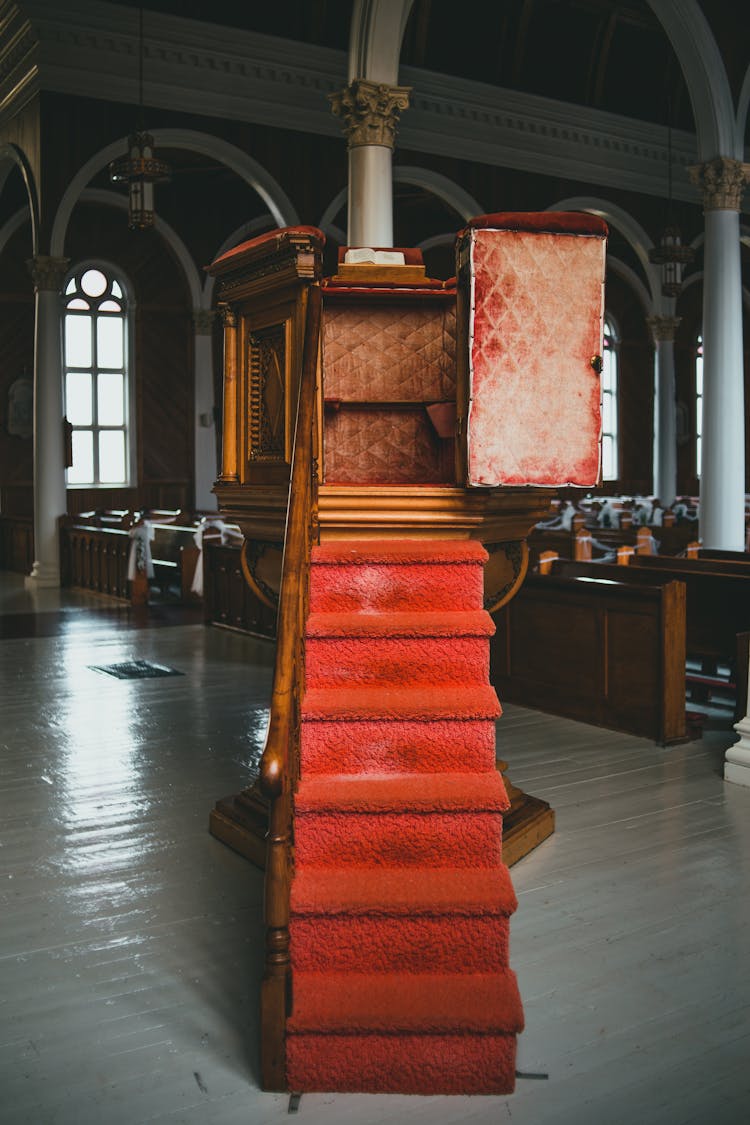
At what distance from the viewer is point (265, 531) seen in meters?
3.77

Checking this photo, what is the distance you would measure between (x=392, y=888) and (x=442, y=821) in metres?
0.22

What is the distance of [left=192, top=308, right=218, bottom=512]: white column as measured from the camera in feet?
54.7

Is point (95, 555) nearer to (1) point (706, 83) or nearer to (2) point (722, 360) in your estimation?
(2) point (722, 360)

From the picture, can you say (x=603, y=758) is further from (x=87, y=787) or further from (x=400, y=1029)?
(x=400, y=1029)

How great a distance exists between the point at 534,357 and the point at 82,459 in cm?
1441

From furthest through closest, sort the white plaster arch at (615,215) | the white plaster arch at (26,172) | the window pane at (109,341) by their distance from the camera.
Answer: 1. the window pane at (109,341)
2. the white plaster arch at (615,215)
3. the white plaster arch at (26,172)

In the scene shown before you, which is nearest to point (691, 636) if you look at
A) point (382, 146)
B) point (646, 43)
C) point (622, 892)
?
point (622, 892)

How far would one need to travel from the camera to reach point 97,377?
1683 centimetres

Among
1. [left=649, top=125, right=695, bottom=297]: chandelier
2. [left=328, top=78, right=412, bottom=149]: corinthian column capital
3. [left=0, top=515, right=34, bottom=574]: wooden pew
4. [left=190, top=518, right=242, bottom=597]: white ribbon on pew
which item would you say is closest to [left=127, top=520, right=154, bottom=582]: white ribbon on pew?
[left=190, top=518, right=242, bottom=597]: white ribbon on pew

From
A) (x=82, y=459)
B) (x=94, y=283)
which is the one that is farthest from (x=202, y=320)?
(x=82, y=459)

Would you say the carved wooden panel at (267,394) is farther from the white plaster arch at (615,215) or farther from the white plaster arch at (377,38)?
the white plaster arch at (615,215)

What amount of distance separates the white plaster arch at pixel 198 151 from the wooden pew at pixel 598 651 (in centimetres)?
842

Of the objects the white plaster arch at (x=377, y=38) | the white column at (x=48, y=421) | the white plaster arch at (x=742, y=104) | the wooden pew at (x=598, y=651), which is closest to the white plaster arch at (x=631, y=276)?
the white plaster arch at (x=742, y=104)

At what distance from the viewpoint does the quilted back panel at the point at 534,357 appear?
3.23m
